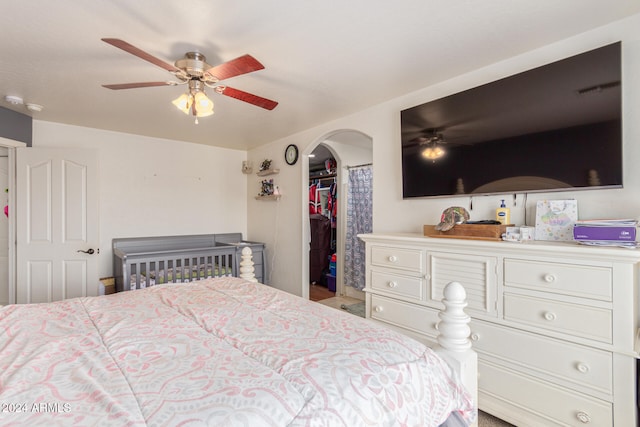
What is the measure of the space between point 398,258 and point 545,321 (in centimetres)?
93

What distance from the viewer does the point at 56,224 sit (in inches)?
126

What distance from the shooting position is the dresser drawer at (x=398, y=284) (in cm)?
215

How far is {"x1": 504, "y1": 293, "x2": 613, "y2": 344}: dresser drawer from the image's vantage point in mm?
1432

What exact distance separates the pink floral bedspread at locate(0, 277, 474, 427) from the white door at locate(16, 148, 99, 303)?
207 cm

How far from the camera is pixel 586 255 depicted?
145cm

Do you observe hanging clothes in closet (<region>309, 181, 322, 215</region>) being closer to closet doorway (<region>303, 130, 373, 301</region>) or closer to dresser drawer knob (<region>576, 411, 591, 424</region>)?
closet doorway (<region>303, 130, 373, 301</region>)

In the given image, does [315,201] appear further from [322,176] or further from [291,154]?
[291,154]

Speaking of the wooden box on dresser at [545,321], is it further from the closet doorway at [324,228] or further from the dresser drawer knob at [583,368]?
the closet doorway at [324,228]

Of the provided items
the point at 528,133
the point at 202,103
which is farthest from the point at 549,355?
the point at 202,103

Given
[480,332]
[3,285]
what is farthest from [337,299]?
[3,285]

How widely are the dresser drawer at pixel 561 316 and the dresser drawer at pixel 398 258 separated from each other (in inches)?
22.3

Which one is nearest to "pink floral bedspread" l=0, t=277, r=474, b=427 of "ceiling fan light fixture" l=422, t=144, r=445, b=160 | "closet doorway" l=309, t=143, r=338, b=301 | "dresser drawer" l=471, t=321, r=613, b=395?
"dresser drawer" l=471, t=321, r=613, b=395

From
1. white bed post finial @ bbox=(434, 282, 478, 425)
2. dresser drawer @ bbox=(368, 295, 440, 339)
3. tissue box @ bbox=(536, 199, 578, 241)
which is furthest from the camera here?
dresser drawer @ bbox=(368, 295, 440, 339)

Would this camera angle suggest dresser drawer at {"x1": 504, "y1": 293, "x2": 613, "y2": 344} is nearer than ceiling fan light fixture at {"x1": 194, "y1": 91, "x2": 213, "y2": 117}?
Yes
